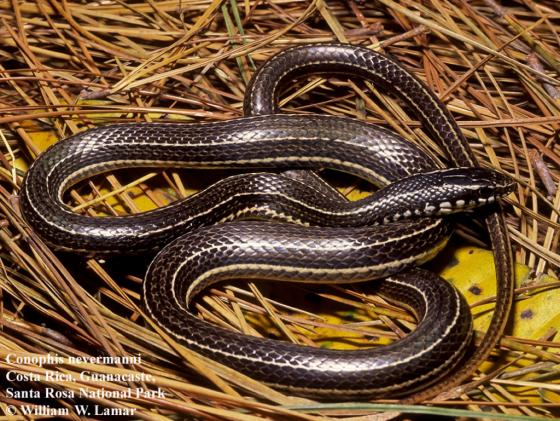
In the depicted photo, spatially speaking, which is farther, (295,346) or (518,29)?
(518,29)

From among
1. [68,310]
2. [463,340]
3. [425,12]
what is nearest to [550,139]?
[425,12]

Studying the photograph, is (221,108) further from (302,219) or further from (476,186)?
(476,186)

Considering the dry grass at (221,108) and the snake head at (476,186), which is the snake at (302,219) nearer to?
the snake head at (476,186)

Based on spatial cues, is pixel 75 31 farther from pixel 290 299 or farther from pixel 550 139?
pixel 550 139

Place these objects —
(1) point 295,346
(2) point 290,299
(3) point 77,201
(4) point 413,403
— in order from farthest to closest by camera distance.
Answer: (3) point 77,201 < (2) point 290,299 < (1) point 295,346 < (4) point 413,403

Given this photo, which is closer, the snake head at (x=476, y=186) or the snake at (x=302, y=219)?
the snake at (x=302, y=219)

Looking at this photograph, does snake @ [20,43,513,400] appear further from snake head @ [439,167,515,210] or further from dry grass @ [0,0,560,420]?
dry grass @ [0,0,560,420]

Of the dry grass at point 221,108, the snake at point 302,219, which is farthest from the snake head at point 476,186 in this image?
the dry grass at point 221,108
